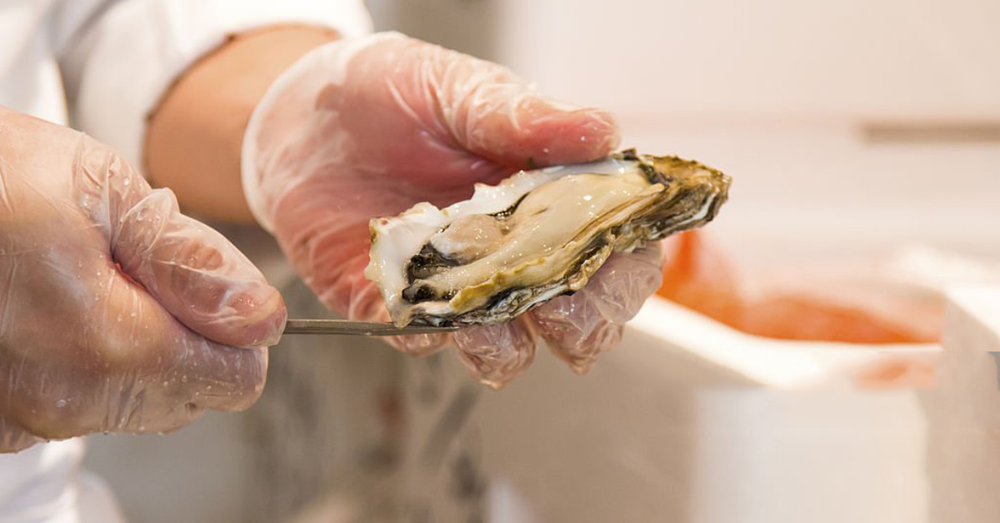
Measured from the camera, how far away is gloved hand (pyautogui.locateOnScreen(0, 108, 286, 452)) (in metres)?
0.35

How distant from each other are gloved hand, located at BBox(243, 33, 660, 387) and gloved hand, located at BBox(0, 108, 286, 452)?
0.38ft

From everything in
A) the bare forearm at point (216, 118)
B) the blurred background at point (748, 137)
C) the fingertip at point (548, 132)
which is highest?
the fingertip at point (548, 132)

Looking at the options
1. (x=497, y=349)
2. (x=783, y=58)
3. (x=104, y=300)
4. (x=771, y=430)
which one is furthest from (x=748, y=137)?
(x=104, y=300)

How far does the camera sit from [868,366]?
567 millimetres

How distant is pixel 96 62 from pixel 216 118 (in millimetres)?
172

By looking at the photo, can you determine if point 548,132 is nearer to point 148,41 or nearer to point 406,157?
point 406,157

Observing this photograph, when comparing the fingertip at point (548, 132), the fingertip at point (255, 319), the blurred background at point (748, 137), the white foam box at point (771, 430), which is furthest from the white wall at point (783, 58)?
the fingertip at point (255, 319)

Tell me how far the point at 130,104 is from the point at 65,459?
28 cm

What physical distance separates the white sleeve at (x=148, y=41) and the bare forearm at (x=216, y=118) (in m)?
0.01

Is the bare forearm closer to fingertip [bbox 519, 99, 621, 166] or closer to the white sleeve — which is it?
the white sleeve

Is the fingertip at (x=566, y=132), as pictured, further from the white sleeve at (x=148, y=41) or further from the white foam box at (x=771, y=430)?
the white sleeve at (x=148, y=41)

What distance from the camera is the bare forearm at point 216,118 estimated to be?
25.2 inches

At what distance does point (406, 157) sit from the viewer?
0.54 meters

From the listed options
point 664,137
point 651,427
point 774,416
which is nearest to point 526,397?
point 651,427
